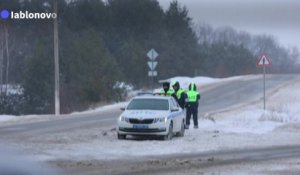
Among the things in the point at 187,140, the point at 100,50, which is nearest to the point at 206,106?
the point at 100,50

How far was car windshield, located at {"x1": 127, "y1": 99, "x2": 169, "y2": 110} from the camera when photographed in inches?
958

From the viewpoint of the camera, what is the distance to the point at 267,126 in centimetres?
3009

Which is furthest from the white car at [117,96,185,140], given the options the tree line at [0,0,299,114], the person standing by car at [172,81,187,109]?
the tree line at [0,0,299,114]

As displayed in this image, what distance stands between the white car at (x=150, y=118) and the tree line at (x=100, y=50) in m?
21.2

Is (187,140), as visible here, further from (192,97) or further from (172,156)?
(172,156)

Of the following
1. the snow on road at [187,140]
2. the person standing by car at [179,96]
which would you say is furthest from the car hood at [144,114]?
the person standing by car at [179,96]

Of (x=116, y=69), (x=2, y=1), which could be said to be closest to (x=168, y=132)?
(x=116, y=69)

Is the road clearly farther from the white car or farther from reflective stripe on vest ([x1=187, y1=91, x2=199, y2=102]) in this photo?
reflective stripe on vest ([x1=187, y1=91, x2=199, y2=102])

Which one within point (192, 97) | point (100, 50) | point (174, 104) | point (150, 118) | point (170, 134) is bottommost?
point (170, 134)

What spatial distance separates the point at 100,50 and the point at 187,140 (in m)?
32.4

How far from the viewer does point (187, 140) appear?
2355 cm

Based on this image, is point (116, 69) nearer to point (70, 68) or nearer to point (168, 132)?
point (70, 68)

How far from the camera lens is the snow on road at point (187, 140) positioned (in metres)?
19.4

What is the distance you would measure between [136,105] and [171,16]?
52360 millimetres
